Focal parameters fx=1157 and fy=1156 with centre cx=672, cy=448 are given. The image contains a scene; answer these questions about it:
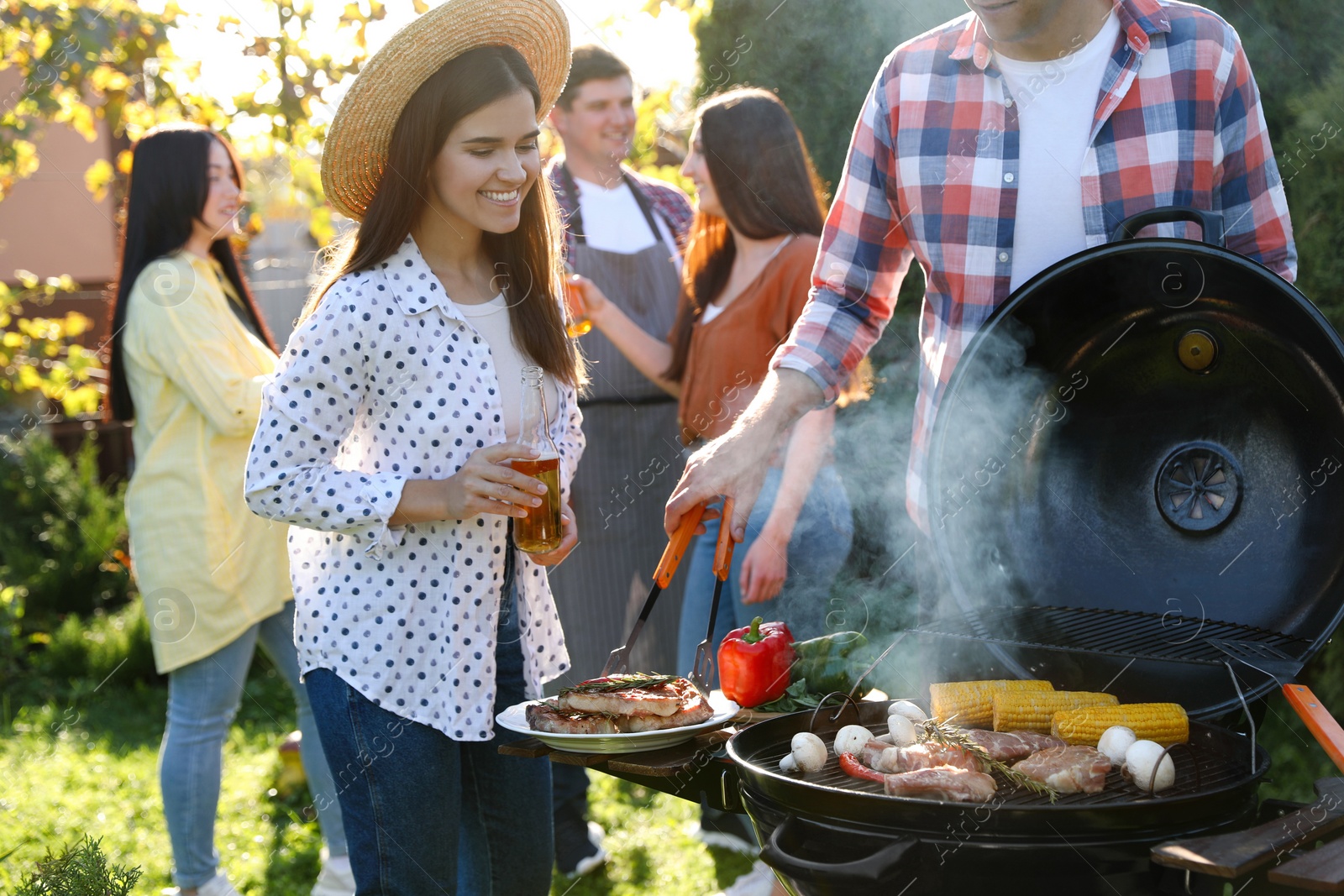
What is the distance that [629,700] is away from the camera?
6.70ft

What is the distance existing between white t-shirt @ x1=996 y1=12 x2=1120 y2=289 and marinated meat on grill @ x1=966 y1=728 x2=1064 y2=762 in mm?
866

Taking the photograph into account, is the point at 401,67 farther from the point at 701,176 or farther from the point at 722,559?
the point at 701,176

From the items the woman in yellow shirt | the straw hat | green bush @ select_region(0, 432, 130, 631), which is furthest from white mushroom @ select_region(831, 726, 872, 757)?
green bush @ select_region(0, 432, 130, 631)

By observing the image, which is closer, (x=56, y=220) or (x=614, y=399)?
(x=614, y=399)

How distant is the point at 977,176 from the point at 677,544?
3.07 ft

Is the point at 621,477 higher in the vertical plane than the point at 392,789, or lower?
higher

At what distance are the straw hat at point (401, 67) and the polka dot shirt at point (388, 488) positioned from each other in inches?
9.9

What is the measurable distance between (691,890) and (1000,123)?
2784 millimetres

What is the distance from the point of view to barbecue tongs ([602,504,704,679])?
215 centimetres

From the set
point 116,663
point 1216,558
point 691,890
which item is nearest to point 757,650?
point 1216,558

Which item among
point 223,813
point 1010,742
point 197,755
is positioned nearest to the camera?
point 1010,742

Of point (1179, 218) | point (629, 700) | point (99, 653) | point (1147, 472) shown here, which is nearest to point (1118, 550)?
point (1147, 472)

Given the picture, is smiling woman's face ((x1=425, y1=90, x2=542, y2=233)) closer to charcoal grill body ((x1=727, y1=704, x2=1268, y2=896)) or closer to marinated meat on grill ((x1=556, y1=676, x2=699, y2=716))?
marinated meat on grill ((x1=556, y1=676, x2=699, y2=716))

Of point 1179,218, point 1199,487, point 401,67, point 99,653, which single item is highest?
point 401,67
